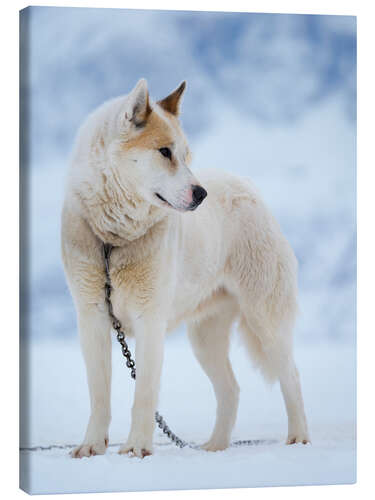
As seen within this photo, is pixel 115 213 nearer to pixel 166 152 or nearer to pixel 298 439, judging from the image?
pixel 166 152

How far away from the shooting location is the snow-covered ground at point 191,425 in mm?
4152

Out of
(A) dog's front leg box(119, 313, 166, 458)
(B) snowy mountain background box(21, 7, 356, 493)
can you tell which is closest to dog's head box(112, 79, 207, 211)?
(B) snowy mountain background box(21, 7, 356, 493)

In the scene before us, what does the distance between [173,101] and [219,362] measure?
63.5 inches

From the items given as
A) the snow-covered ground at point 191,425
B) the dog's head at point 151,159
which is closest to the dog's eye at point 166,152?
the dog's head at point 151,159

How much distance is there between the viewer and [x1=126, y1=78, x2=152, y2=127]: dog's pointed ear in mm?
3930

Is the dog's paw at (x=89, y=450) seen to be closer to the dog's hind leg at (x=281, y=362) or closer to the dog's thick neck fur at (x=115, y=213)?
the dog's thick neck fur at (x=115, y=213)

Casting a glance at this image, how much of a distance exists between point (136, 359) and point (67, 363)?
14.4 inches

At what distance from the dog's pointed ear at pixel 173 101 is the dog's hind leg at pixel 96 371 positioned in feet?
3.42

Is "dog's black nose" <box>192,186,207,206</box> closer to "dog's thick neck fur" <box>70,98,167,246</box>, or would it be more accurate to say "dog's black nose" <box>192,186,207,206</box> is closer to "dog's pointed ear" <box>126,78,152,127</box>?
"dog's thick neck fur" <box>70,98,167,246</box>

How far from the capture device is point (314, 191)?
4.76 metres

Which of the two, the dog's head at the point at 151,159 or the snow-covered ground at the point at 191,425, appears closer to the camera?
the dog's head at the point at 151,159

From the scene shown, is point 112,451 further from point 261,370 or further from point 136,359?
point 261,370

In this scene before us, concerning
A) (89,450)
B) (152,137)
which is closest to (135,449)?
(89,450)

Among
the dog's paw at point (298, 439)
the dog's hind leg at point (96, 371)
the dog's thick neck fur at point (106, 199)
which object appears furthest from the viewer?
the dog's paw at point (298, 439)
